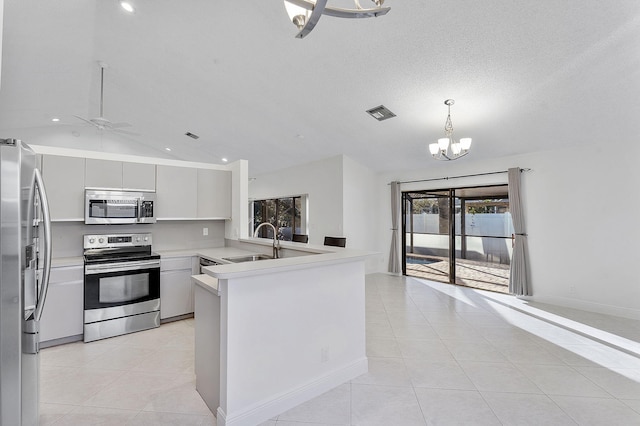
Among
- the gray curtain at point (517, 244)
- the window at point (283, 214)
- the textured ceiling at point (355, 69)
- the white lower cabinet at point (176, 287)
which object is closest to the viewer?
the textured ceiling at point (355, 69)

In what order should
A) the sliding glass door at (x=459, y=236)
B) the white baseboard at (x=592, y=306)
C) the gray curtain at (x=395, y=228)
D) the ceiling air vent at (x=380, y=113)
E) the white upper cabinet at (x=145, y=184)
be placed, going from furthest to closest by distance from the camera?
the gray curtain at (x=395, y=228)
the sliding glass door at (x=459, y=236)
the ceiling air vent at (x=380, y=113)
the white baseboard at (x=592, y=306)
the white upper cabinet at (x=145, y=184)

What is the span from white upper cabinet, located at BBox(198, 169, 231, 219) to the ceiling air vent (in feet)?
7.26

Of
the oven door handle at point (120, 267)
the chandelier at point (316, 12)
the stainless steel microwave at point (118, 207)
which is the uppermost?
the chandelier at point (316, 12)

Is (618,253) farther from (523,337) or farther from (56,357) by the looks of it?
(56,357)

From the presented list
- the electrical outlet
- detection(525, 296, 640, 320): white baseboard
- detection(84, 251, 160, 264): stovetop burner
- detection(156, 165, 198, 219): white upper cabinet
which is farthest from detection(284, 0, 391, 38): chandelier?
detection(525, 296, 640, 320): white baseboard

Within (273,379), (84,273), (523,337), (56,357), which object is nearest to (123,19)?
(84,273)

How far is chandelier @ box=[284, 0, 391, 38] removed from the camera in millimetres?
1380

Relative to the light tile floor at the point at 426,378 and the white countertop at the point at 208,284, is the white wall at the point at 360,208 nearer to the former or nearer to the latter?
the light tile floor at the point at 426,378

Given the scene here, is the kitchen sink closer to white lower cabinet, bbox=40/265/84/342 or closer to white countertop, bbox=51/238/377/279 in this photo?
white countertop, bbox=51/238/377/279

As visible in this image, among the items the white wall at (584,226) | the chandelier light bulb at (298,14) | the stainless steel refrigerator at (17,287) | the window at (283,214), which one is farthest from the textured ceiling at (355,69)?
the stainless steel refrigerator at (17,287)

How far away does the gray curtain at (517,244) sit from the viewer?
14.9 feet

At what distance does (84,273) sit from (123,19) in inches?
111

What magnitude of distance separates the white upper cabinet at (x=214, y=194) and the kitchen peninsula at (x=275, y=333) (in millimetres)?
2055

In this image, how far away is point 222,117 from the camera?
17.5ft
